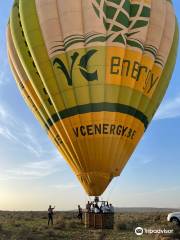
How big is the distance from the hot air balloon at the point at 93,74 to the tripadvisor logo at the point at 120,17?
5cm

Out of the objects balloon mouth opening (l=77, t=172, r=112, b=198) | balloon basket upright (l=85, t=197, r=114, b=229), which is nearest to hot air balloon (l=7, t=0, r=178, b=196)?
balloon mouth opening (l=77, t=172, r=112, b=198)

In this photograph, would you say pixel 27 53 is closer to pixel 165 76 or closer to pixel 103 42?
pixel 103 42

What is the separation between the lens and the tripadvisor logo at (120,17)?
23516 millimetres

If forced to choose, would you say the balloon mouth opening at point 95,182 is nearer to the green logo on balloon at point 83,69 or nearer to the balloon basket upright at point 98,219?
the balloon basket upright at point 98,219

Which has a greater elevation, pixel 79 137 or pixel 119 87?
pixel 119 87

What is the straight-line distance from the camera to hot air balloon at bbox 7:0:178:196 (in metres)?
22.7

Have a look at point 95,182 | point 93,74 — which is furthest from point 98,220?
point 93,74

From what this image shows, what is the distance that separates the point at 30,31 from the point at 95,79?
496 centimetres

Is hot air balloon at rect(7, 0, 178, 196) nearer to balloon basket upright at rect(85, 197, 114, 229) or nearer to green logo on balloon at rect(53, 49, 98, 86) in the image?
green logo on balloon at rect(53, 49, 98, 86)

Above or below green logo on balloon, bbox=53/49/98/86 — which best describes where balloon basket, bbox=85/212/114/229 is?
below

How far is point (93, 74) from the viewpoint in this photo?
75.3ft

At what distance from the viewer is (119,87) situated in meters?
23.2

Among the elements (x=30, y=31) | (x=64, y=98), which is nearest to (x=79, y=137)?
(x=64, y=98)

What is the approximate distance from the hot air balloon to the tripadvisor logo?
0.05 meters
